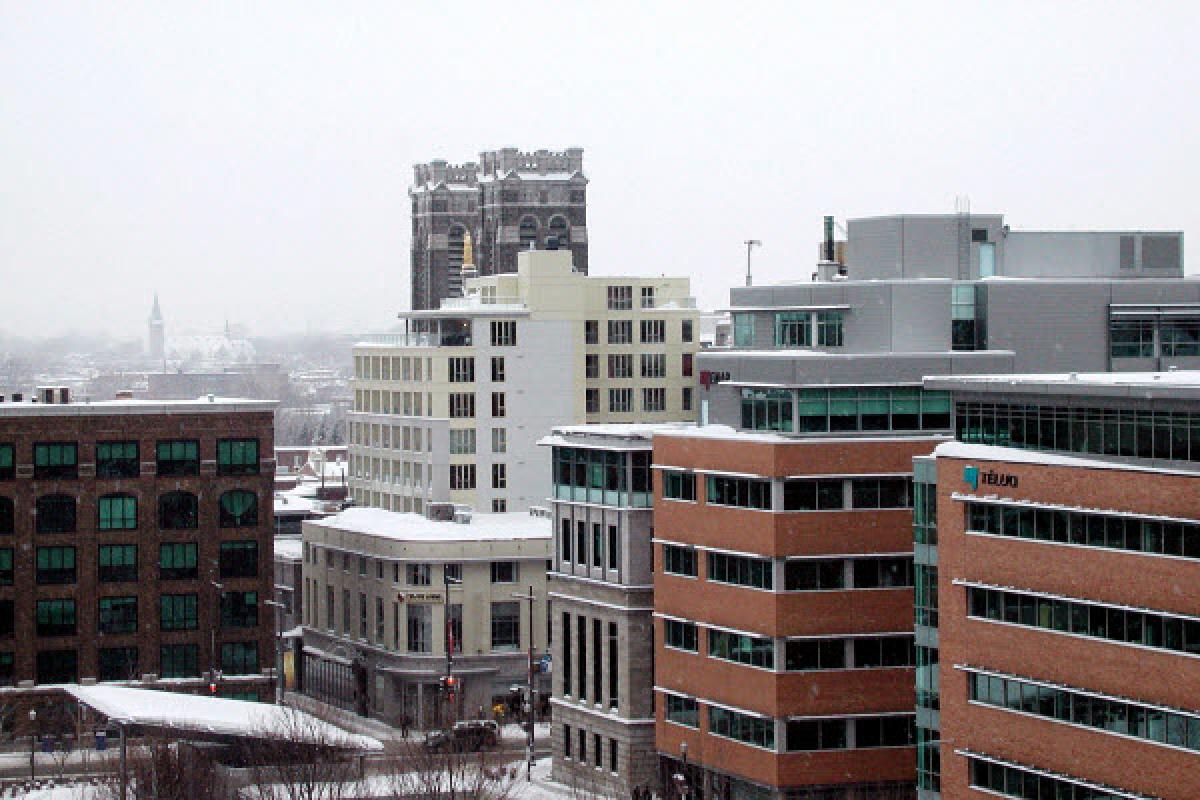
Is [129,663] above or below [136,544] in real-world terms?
below

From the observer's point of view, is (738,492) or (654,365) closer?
(738,492)

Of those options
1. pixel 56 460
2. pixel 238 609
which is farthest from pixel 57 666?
pixel 56 460

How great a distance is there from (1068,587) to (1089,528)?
188 cm

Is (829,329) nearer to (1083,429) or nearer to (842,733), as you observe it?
(842,733)

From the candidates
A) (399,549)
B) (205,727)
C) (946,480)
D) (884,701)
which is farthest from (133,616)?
(946,480)

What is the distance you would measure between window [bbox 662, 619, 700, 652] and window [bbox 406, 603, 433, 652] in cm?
3241

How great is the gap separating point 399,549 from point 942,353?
44.4 meters

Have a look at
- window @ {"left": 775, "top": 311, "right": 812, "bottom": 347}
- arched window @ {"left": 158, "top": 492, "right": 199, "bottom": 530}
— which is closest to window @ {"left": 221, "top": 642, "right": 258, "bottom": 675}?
arched window @ {"left": 158, "top": 492, "right": 199, "bottom": 530}

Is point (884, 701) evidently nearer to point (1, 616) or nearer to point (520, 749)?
point (520, 749)

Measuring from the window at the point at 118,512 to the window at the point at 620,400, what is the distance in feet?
140

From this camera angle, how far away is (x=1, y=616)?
128000 millimetres

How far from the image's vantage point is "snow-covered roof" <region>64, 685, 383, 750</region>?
3942 inches

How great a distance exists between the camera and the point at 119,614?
5098 inches

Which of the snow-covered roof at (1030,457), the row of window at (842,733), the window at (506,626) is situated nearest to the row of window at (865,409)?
the row of window at (842,733)
